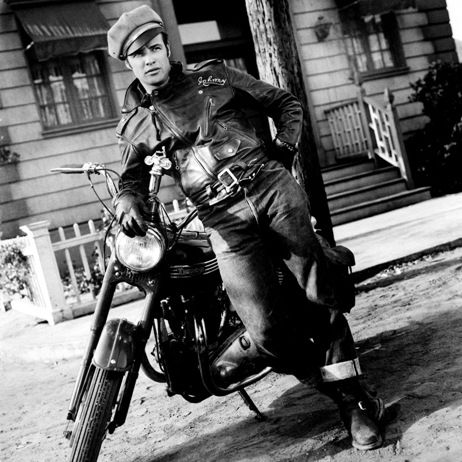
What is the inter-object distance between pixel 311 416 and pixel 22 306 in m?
6.40

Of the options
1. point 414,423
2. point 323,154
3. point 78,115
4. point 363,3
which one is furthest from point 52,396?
point 363,3

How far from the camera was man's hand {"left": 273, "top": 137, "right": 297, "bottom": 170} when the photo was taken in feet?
9.03

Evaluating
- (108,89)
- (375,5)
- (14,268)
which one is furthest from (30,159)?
(375,5)

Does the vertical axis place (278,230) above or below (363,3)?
below

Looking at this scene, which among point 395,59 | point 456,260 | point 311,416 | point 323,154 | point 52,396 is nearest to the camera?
point 311,416

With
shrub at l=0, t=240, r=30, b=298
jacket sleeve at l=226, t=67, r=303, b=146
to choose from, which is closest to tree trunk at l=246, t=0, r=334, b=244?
jacket sleeve at l=226, t=67, r=303, b=146

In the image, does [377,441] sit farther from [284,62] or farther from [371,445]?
[284,62]

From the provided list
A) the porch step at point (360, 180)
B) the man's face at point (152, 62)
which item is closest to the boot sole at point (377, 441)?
the man's face at point (152, 62)

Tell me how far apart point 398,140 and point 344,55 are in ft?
10.4

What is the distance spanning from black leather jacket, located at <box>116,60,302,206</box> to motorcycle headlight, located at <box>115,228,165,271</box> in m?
0.25

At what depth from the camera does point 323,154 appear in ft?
41.4

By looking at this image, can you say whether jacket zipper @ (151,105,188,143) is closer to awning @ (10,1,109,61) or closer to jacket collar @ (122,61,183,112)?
jacket collar @ (122,61,183,112)

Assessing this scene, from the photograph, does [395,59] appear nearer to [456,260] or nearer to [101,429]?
[456,260]

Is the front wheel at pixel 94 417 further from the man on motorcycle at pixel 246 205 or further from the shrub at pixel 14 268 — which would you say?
the shrub at pixel 14 268
